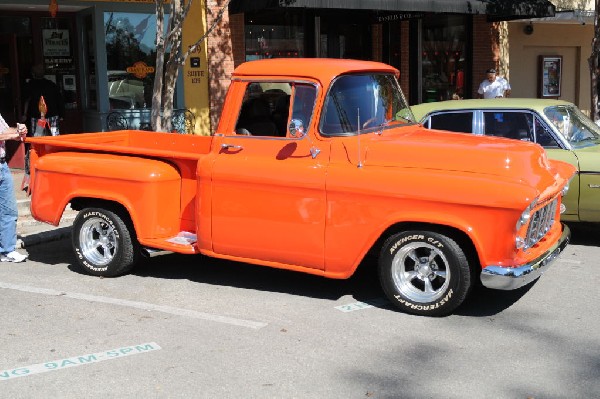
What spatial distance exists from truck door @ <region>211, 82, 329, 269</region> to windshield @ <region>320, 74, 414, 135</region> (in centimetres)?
18

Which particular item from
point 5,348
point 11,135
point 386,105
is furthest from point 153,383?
point 11,135

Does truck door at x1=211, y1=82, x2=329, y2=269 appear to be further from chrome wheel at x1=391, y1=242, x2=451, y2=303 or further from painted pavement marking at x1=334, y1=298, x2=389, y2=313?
chrome wheel at x1=391, y1=242, x2=451, y2=303

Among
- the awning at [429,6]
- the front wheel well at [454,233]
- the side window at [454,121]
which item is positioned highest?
the awning at [429,6]

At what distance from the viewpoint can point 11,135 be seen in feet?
24.3

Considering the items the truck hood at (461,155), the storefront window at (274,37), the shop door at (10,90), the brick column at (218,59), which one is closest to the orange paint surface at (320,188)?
the truck hood at (461,155)

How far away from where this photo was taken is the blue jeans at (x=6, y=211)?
25.1 feet

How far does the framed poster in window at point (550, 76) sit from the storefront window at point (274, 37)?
7.80 m

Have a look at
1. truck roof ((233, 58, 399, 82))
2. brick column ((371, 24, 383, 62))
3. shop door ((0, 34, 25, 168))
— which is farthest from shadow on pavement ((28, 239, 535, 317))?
brick column ((371, 24, 383, 62))

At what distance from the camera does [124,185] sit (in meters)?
6.88

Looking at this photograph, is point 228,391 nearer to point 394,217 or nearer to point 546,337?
point 394,217

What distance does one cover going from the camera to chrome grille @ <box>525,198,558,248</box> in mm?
5727

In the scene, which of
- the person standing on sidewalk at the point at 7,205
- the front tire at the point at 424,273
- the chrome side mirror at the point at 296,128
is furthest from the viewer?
the person standing on sidewalk at the point at 7,205

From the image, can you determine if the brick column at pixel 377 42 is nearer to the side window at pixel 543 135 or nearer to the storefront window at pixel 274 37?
the storefront window at pixel 274 37

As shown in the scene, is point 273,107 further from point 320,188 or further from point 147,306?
point 147,306
